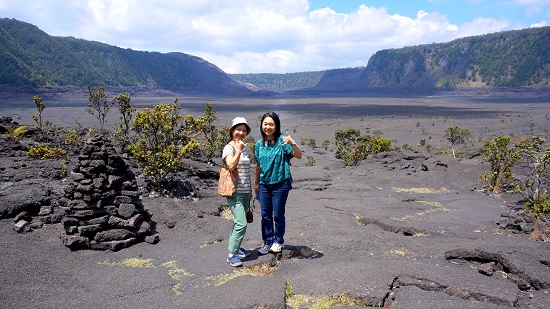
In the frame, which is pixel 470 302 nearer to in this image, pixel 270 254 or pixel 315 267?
pixel 315 267

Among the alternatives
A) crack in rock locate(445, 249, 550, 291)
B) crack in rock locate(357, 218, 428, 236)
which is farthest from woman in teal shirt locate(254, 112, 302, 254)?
crack in rock locate(357, 218, 428, 236)

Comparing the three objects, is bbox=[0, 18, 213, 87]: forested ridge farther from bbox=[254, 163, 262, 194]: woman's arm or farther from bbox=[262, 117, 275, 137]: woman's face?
bbox=[262, 117, 275, 137]: woman's face

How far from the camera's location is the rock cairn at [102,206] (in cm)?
668

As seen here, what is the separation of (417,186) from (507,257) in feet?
31.9

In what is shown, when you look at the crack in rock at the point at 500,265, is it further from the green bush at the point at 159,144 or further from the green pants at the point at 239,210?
the green bush at the point at 159,144

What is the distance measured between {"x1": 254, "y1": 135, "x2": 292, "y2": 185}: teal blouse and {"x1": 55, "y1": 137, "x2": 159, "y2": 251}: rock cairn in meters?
3.05

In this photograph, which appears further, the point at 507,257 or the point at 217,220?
the point at 217,220

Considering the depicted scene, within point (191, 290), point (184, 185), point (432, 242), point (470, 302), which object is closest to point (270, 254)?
point (191, 290)

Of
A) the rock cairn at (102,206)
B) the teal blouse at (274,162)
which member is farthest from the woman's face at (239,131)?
the rock cairn at (102,206)

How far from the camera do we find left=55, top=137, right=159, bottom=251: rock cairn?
263 inches

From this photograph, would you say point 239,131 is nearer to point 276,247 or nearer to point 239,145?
point 239,145

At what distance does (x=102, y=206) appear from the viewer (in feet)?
23.3

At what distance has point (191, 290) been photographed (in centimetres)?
510

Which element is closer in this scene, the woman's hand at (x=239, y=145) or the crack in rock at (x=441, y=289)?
the crack in rock at (x=441, y=289)
